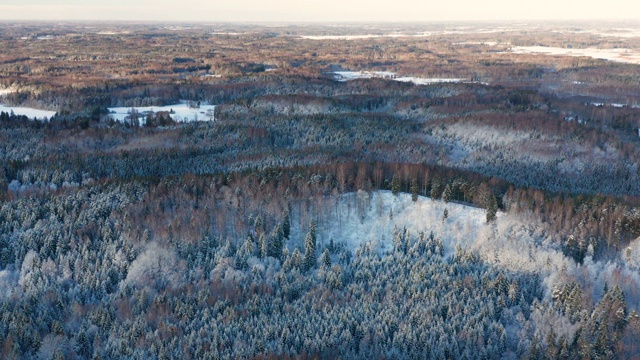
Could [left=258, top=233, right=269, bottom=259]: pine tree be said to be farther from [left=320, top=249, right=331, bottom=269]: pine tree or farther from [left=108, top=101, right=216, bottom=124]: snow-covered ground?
[left=108, top=101, right=216, bottom=124]: snow-covered ground

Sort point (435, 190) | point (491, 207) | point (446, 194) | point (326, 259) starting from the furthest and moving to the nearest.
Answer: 1. point (435, 190)
2. point (446, 194)
3. point (491, 207)
4. point (326, 259)

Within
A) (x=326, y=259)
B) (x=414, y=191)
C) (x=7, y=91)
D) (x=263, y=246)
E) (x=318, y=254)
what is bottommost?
(x=318, y=254)

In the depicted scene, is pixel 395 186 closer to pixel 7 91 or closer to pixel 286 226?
pixel 286 226

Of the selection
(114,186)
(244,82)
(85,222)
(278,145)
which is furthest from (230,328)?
(244,82)

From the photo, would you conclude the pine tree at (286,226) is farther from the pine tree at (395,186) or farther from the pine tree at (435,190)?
the pine tree at (435,190)

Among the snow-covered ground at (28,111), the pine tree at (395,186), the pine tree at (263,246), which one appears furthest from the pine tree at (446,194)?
the snow-covered ground at (28,111)

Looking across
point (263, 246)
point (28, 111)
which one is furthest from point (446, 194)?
point (28, 111)

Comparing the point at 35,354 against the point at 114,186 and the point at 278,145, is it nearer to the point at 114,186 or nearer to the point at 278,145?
the point at 114,186
